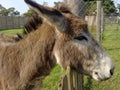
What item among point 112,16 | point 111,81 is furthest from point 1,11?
point 111,81

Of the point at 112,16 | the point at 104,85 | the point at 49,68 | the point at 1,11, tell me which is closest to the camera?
the point at 49,68

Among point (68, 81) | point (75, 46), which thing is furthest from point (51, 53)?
point (68, 81)

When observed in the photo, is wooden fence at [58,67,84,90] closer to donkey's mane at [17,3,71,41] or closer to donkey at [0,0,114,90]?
donkey at [0,0,114,90]

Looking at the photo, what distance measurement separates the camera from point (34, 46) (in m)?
5.36

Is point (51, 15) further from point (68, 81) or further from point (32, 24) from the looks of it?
point (68, 81)

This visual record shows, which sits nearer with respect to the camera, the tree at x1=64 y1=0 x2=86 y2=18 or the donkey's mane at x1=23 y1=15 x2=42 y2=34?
the donkey's mane at x1=23 y1=15 x2=42 y2=34

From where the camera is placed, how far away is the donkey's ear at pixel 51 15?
4804mm

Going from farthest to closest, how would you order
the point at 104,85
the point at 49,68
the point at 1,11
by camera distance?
the point at 1,11, the point at 104,85, the point at 49,68

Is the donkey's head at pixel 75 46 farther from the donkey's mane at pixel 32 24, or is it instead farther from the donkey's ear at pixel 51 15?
the donkey's mane at pixel 32 24

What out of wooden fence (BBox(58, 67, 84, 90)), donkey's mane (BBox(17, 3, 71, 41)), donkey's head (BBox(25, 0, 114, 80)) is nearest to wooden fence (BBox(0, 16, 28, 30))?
wooden fence (BBox(58, 67, 84, 90))

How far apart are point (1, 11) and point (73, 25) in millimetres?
57279

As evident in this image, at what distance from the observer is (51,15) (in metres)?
4.92

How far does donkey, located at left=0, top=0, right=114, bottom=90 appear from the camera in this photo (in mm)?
4883

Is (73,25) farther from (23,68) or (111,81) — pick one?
(111,81)
